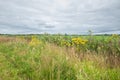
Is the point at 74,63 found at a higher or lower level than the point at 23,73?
higher

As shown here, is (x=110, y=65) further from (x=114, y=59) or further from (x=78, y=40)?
(x=78, y=40)

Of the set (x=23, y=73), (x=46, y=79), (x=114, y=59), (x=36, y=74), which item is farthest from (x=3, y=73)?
(x=114, y=59)

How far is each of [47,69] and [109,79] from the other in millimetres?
1679

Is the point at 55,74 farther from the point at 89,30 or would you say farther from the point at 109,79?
the point at 89,30

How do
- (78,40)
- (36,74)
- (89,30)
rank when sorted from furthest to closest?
(78,40)
(89,30)
(36,74)

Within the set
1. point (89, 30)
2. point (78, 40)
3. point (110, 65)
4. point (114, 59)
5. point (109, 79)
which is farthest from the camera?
point (78, 40)

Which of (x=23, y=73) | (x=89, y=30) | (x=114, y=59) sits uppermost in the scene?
(x=89, y=30)

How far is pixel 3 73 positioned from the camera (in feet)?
19.6

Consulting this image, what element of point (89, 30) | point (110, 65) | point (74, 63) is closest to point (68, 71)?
point (74, 63)

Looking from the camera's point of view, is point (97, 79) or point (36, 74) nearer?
point (97, 79)

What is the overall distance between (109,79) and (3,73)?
3147 mm

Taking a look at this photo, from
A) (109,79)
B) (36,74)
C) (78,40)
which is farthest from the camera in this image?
(78,40)

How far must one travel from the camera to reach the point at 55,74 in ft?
17.2

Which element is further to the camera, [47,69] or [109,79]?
[47,69]
